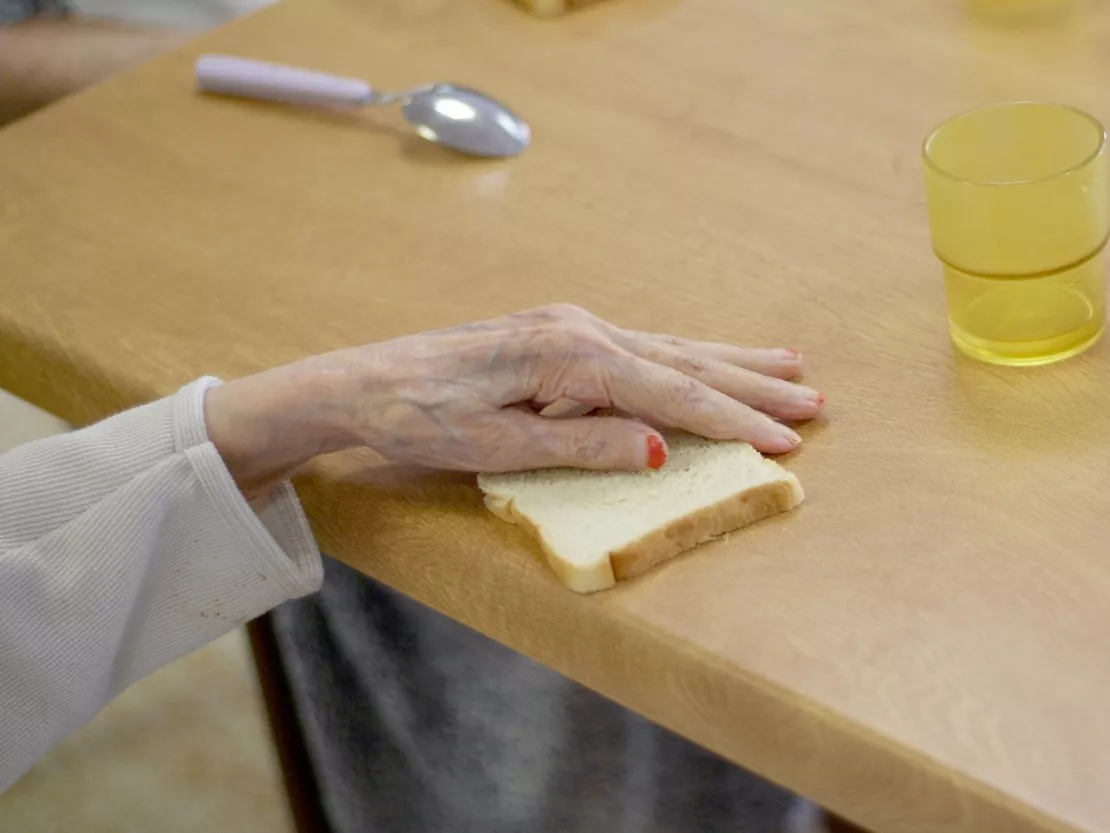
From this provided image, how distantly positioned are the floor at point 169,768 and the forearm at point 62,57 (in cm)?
85

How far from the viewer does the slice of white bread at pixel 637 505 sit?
66cm

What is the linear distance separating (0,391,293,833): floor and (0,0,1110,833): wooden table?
9.7 inches

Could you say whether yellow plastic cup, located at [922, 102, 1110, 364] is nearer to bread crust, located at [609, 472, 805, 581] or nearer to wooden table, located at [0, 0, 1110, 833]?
wooden table, located at [0, 0, 1110, 833]

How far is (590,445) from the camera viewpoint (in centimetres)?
72

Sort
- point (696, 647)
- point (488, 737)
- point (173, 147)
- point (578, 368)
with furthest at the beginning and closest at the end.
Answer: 1. point (173, 147)
2. point (488, 737)
3. point (578, 368)
4. point (696, 647)

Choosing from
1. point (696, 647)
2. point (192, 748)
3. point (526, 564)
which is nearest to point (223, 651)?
point (192, 748)

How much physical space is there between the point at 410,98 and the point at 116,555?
539mm

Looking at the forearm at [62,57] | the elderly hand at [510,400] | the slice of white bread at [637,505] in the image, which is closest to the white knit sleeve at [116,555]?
the elderly hand at [510,400]

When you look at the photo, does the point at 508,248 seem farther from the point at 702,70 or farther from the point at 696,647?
the point at 696,647

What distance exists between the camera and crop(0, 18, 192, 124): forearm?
5.21 ft

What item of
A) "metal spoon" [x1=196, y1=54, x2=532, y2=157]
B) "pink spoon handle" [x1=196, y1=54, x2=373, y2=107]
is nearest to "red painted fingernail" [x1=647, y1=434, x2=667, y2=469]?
"metal spoon" [x1=196, y1=54, x2=532, y2=157]

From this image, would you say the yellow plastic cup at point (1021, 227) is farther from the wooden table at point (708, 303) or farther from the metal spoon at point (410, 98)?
the metal spoon at point (410, 98)

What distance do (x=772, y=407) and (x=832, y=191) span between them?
25cm

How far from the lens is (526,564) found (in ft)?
2.27
